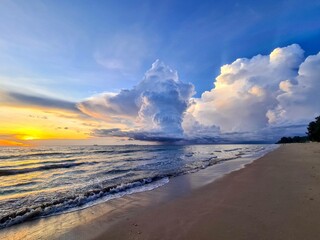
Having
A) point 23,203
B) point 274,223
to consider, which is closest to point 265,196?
point 274,223

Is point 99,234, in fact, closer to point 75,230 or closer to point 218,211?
point 75,230

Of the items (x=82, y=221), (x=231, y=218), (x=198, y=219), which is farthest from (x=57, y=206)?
(x=231, y=218)

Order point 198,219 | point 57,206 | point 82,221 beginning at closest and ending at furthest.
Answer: point 198,219
point 82,221
point 57,206

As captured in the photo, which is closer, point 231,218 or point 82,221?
point 231,218

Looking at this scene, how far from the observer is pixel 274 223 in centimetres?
609

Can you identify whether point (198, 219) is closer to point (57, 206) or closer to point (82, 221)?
point (82, 221)

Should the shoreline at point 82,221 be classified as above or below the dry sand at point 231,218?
below

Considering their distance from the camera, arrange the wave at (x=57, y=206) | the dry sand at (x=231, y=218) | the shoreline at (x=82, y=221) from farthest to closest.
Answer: the wave at (x=57, y=206) < the shoreline at (x=82, y=221) < the dry sand at (x=231, y=218)

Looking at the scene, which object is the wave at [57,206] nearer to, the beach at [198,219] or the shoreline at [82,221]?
the shoreline at [82,221]

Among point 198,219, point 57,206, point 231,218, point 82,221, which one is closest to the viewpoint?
point 231,218

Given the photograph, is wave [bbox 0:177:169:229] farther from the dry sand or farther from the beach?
the dry sand

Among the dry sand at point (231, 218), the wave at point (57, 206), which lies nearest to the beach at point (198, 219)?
the dry sand at point (231, 218)

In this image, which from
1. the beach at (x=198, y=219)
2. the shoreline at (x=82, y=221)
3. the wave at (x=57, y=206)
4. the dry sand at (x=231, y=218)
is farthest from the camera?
the wave at (x=57, y=206)

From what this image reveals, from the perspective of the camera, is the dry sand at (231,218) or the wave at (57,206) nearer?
the dry sand at (231,218)
